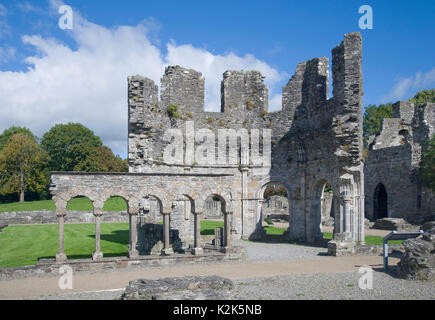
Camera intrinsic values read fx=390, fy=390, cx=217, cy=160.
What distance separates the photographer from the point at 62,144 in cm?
5441

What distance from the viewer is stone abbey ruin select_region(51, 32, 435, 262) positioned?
1605cm

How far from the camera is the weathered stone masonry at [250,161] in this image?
15969 mm

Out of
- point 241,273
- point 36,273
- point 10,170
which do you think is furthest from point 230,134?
point 10,170

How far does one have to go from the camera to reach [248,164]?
23.2m

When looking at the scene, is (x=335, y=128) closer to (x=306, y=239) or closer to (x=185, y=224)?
(x=306, y=239)

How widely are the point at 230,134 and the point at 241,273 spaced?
11.8 m

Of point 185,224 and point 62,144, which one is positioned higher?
point 62,144

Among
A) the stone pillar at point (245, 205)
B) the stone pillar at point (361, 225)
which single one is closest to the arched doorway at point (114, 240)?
the stone pillar at point (245, 205)

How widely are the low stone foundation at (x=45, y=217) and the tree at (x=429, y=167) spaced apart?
2394 centimetres

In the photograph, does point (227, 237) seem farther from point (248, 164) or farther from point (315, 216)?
point (248, 164)

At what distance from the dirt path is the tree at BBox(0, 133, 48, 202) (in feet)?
124

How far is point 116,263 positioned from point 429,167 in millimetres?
21408

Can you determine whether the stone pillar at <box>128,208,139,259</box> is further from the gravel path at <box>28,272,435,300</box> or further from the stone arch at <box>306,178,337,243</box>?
the stone arch at <box>306,178,337,243</box>

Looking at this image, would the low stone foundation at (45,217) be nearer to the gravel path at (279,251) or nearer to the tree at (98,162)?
the gravel path at (279,251)
